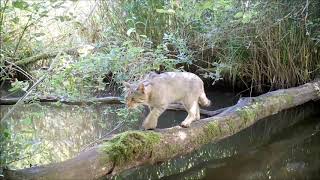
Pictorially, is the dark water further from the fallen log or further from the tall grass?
the tall grass

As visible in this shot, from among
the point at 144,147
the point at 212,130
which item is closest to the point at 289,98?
the point at 212,130

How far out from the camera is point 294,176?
167 inches

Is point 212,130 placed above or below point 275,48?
below

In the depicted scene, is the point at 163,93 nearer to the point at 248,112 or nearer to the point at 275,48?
the point at 248,112

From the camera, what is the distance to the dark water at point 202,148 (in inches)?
168

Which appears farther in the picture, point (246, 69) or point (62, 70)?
point (246, 69)

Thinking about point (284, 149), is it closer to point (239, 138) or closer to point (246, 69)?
point (239, 138)

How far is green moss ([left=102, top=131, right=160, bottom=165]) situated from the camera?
342cm

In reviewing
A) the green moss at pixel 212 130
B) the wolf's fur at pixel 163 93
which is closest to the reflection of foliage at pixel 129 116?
the wolf's fur at pixel 163 93

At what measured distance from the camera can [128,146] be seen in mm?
3496

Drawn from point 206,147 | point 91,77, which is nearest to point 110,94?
point 91,77

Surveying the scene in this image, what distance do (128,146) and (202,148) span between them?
1698 millimetres

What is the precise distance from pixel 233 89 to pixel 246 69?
1.97ft

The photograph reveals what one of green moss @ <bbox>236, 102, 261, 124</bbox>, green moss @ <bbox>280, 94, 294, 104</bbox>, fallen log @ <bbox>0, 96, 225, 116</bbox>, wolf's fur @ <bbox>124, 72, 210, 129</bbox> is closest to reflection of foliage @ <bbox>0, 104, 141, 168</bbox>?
fallen log @ <bbox>0, 96, 225, 116</bbox>
